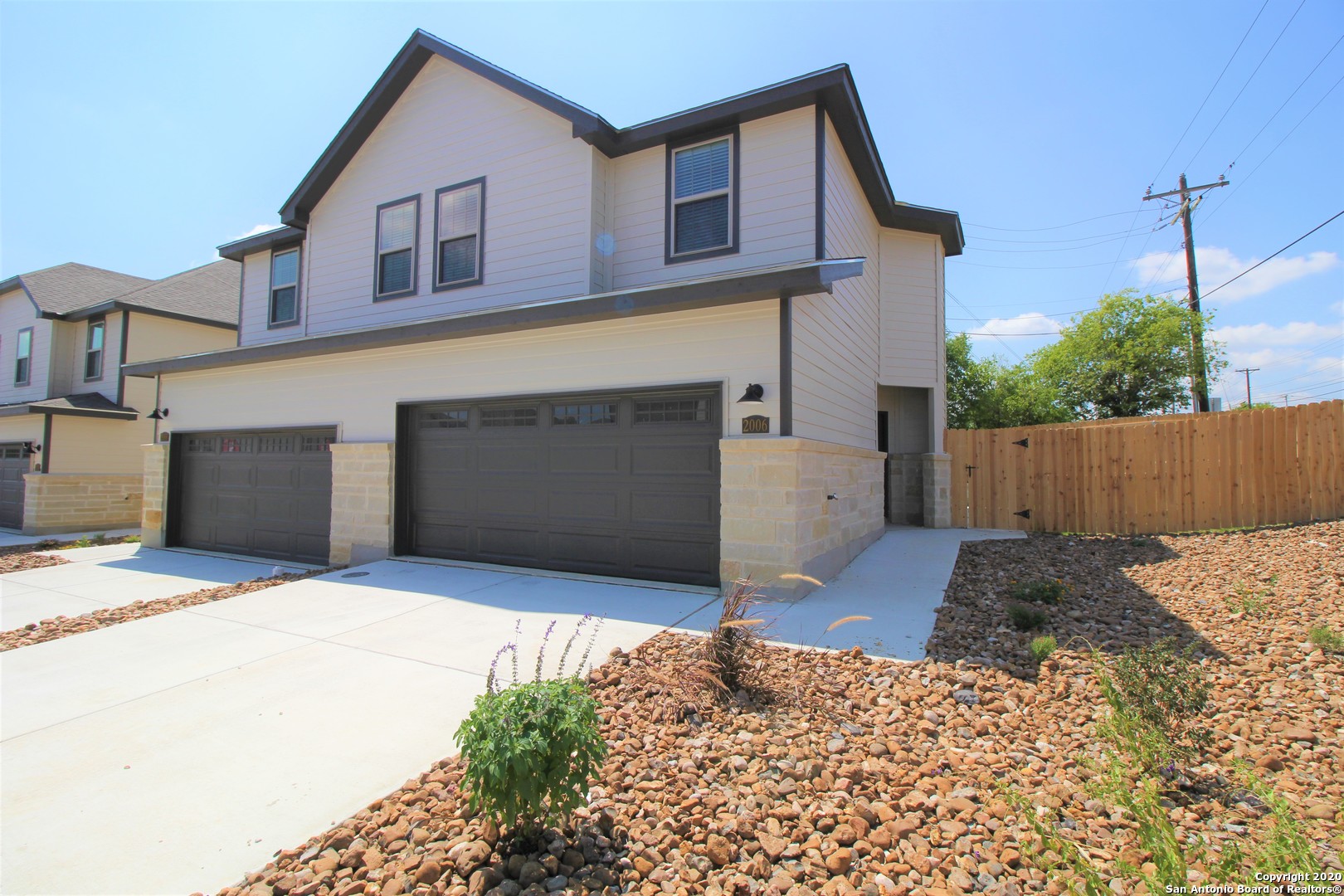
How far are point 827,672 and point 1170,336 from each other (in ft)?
63.3

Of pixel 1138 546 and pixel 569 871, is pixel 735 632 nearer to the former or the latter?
pixel 569 871

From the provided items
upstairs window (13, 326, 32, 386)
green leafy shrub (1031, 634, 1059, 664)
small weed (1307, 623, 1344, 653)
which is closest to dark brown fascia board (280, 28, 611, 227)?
green leafy shrub (1031, 634, 1059, 664)

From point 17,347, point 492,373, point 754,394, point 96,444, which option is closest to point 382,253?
point 492,373

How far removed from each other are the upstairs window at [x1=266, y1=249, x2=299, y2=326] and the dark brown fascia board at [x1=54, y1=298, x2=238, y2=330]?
6.28m

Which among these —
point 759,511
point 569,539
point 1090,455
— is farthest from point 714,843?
point 1090,455

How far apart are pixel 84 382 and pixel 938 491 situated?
70.8 feet

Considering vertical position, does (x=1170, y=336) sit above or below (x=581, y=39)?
below

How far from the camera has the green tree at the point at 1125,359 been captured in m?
17.6

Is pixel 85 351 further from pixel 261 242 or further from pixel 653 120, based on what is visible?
pixel 653 120

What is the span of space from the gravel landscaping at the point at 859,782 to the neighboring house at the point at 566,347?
242 cm

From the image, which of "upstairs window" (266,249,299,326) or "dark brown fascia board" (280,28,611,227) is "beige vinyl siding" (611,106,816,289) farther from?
"upstairs window" (266,249,299,326)

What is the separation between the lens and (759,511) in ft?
20.7

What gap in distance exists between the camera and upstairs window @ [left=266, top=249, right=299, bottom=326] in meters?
11.9

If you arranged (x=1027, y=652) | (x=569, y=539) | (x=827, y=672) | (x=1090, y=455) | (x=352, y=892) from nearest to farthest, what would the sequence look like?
(x=352, y=892) → (x=827, y=672) → (x=1027, y=652) → (x=569, y=539) → (x=1090, y=455)
